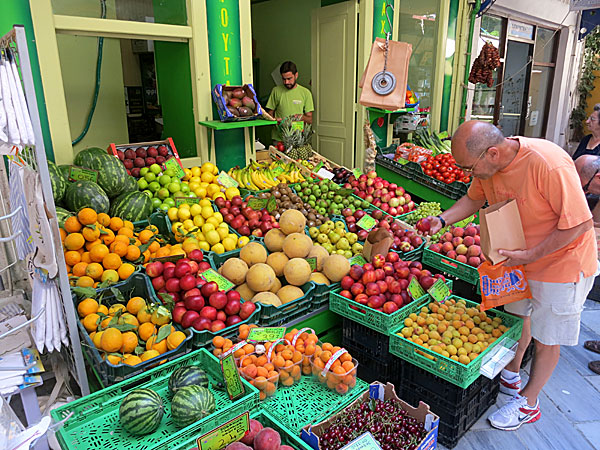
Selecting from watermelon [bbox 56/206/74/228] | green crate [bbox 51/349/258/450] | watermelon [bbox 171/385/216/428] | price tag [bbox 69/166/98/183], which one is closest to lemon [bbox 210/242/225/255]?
watermelon [bbox 56/206/74/228]

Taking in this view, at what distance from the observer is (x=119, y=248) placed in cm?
282

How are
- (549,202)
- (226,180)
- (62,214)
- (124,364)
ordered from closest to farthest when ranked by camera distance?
(124,364)
(549,202)
(62,214)
(226,180)

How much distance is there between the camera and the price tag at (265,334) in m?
2.27

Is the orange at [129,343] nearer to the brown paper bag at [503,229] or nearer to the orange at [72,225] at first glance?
the orange at [72,225]

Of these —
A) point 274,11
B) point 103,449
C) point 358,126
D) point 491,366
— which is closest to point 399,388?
point 491,366

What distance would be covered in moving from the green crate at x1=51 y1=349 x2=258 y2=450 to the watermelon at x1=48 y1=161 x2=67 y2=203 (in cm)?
180

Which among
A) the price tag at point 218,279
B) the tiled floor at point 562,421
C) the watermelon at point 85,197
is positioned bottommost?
the tiled floor at point 562,421

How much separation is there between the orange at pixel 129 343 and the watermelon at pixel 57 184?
1.50 metres

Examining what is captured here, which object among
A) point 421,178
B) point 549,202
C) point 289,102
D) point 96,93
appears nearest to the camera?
point 549,202

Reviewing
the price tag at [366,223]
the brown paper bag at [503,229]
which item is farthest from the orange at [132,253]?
the brown paper bag at [503,229]

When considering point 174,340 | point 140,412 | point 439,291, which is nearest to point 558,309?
point 439,291

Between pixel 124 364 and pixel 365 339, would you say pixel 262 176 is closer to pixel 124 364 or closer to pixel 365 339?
pixel 365 339

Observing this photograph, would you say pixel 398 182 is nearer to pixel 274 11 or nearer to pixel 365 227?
pixel 365 227

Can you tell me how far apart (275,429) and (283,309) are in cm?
94
